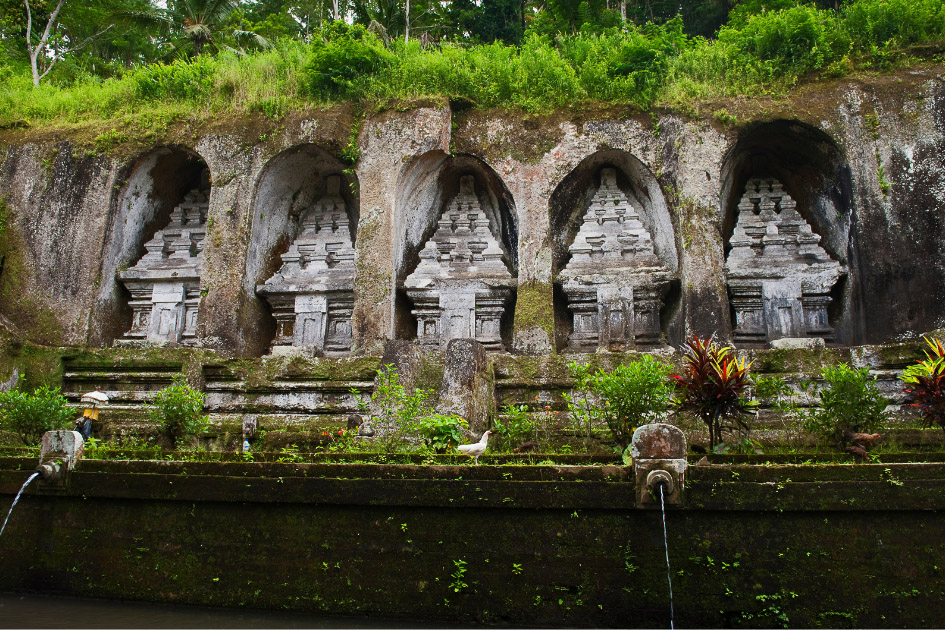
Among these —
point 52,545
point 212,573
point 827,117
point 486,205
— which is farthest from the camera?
point 486,205

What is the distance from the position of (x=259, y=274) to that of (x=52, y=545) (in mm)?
7703

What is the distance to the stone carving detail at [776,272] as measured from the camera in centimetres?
1189

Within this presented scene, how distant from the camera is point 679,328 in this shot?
447 inches

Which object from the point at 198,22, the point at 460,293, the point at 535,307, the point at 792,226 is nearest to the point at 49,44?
the point at 198,22

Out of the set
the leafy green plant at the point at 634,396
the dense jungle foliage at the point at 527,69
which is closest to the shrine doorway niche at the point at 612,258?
the dense jungle foliage at the point at 527,69

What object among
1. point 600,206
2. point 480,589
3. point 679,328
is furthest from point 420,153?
point 480,589

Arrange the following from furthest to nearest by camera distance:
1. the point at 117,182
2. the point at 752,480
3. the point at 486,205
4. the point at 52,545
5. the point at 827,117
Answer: the point at 486,205 < the point at 117,182 < the point at 827,117 < the point at 52,545 < the point at 752,480

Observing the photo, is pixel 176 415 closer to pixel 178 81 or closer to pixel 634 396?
pixel 634 396

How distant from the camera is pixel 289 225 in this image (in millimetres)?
13602

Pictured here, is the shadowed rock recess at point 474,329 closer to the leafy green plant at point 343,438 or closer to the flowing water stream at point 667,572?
the flowing water stream at point 667,572

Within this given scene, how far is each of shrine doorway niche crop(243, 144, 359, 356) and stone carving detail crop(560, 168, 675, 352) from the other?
13.4ft

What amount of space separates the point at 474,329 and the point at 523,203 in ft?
7.55

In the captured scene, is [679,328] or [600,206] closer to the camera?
[679,328]

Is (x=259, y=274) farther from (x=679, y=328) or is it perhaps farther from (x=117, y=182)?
(x=679, y=328)
